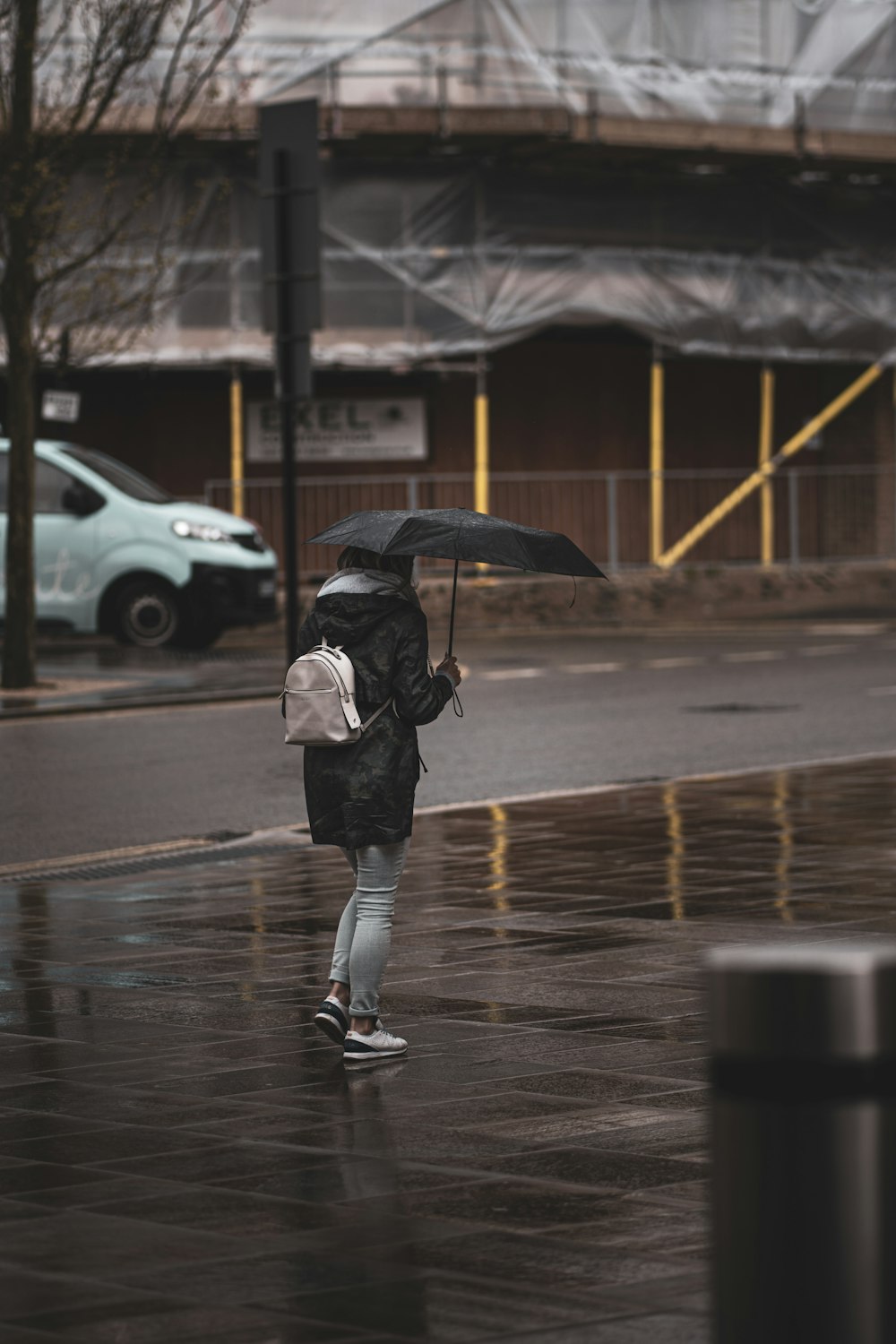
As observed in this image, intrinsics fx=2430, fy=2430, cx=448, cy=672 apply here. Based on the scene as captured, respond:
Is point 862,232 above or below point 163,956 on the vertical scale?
above

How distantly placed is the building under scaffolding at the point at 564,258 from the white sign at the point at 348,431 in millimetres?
35

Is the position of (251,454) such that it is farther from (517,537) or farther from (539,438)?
(517,537)

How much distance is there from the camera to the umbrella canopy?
6605 mm

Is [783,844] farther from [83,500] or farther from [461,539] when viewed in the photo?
[83,500]

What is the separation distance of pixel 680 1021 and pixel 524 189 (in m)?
23.6

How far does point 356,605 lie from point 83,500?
17756 millimetres

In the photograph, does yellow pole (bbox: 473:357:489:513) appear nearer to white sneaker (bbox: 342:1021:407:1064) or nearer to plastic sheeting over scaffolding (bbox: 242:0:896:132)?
plastic sheeting over scaffolding (bbox: 242:0:896:132)

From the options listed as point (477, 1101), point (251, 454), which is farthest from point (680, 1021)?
point (251, 454)

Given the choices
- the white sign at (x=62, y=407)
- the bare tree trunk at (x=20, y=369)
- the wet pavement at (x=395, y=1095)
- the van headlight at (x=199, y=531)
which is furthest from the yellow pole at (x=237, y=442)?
the wet pavement at (x=395, y=1095)

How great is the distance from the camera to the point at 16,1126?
19.1 ft

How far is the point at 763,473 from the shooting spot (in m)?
31.4

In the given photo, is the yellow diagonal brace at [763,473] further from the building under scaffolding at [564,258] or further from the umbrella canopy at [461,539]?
the umbrella canopy at [461,539]

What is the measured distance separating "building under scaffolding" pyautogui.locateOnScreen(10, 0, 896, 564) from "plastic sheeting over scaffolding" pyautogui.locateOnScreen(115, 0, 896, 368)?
0.03 meters

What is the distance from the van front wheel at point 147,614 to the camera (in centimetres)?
2428
